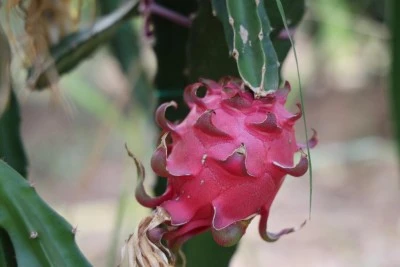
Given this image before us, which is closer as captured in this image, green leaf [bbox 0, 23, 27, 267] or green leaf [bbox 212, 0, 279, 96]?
green leaf [bbox 212, 0, 279, 96]

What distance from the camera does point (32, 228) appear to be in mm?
586

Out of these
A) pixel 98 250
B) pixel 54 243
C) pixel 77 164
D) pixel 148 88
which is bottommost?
pixel 77 164

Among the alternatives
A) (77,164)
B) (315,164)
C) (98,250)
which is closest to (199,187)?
(98,250)

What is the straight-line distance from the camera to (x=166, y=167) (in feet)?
1.82

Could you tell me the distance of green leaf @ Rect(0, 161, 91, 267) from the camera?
585 millimetres

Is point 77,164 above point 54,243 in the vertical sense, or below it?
below

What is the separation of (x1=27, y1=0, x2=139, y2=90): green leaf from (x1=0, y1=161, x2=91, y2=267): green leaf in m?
Result: 0.38

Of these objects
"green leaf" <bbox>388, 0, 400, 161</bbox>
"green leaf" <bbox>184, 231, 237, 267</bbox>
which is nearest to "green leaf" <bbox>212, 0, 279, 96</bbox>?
"green leaf" <bbox>184, 231, 237, 267</bbox>

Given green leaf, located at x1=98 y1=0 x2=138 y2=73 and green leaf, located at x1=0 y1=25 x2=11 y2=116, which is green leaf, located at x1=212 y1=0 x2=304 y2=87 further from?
green leaf, located at x1=98 y1=0 x2=138 y2=73

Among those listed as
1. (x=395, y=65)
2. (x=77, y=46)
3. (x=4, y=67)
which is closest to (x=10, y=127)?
(x=4, y=67)

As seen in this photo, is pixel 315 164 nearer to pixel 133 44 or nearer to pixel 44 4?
pixel 133 44

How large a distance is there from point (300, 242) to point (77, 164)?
112 centimetres

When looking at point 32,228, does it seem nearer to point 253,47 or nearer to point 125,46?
point 253,47

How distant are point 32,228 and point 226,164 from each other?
0.16 m
